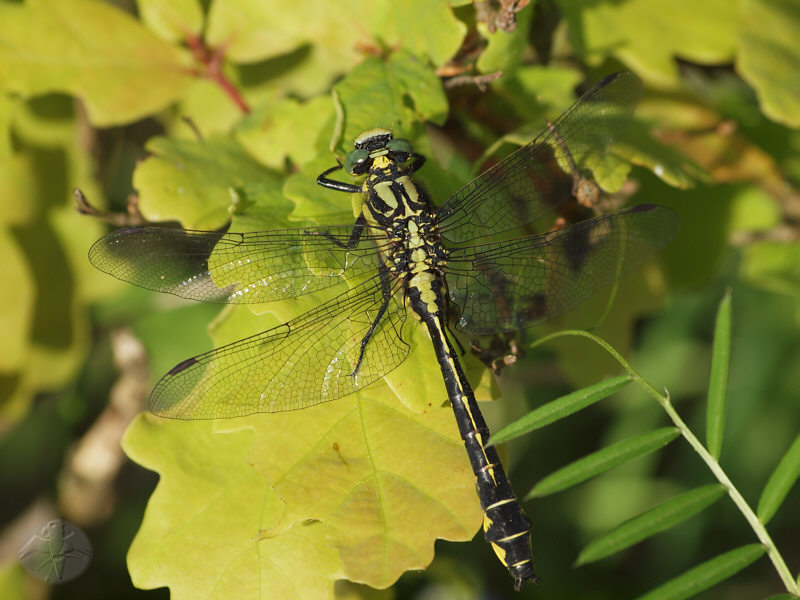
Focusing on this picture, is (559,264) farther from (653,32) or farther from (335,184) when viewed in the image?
(653,32)

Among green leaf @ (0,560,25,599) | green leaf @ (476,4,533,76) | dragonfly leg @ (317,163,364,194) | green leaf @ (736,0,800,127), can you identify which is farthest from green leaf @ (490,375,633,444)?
green leaf @ (0,560,25,599)

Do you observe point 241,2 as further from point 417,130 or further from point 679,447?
point 679,447

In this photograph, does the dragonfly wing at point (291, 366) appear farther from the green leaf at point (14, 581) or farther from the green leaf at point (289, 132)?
the green leaf at point (14, 581)

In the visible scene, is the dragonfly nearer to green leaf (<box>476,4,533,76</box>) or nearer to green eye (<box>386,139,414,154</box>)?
green eye (<box>386,139,414,154</box>)

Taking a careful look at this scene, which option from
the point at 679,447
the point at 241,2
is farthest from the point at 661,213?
the point at 679,447

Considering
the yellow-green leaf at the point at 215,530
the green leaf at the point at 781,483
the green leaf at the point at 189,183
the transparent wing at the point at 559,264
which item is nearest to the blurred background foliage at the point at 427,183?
the green leaf at the point at 189,183
